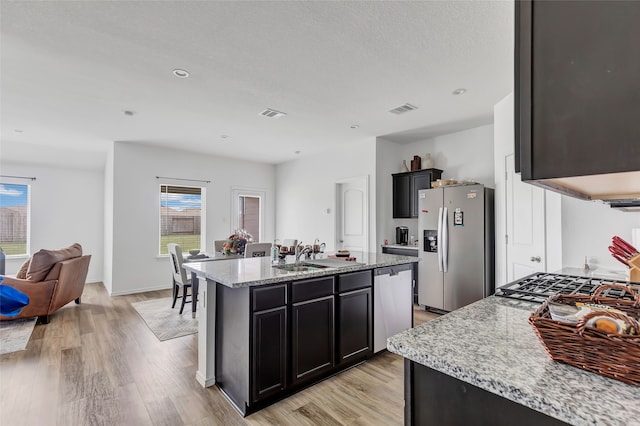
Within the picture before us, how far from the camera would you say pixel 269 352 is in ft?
7.25

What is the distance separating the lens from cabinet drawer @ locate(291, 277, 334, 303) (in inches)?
92.7

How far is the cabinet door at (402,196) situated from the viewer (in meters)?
5.32

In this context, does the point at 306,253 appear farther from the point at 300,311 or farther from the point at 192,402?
the point at 192,402

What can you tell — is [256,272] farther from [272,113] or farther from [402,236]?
[402,236]

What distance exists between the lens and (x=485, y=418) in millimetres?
838

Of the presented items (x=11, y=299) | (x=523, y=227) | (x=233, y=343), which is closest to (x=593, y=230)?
(x=523, y=227)

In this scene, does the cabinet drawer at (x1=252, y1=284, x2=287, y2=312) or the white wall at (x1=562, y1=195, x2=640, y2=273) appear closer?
the cabinet drawer at (x1=252, y1=284, x2=287, y2=312)

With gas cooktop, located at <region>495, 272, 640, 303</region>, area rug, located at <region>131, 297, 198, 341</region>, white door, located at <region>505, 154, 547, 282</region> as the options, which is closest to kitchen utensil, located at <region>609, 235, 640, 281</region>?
gas cooktop, located at <region>495, 272, 640, 303</region>

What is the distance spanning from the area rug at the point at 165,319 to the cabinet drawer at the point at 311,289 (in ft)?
6.81

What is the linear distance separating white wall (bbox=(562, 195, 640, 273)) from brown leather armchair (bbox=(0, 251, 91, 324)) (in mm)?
5733

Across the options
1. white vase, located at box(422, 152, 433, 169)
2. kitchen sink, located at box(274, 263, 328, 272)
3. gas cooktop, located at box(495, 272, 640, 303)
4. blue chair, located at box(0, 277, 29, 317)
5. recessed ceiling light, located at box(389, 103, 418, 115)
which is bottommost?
kitchen sink, located at box(274, 263, 328, 272)

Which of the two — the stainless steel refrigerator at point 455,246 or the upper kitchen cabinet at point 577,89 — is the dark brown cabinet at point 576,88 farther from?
the stainless steel refrigerator at point 455,246

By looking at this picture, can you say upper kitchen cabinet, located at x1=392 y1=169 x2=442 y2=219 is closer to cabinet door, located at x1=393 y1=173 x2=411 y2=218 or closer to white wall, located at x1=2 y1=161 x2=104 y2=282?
cabinet door, located at x1=393 y1=173 x2=411 y2=218

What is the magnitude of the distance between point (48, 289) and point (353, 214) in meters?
4.66
